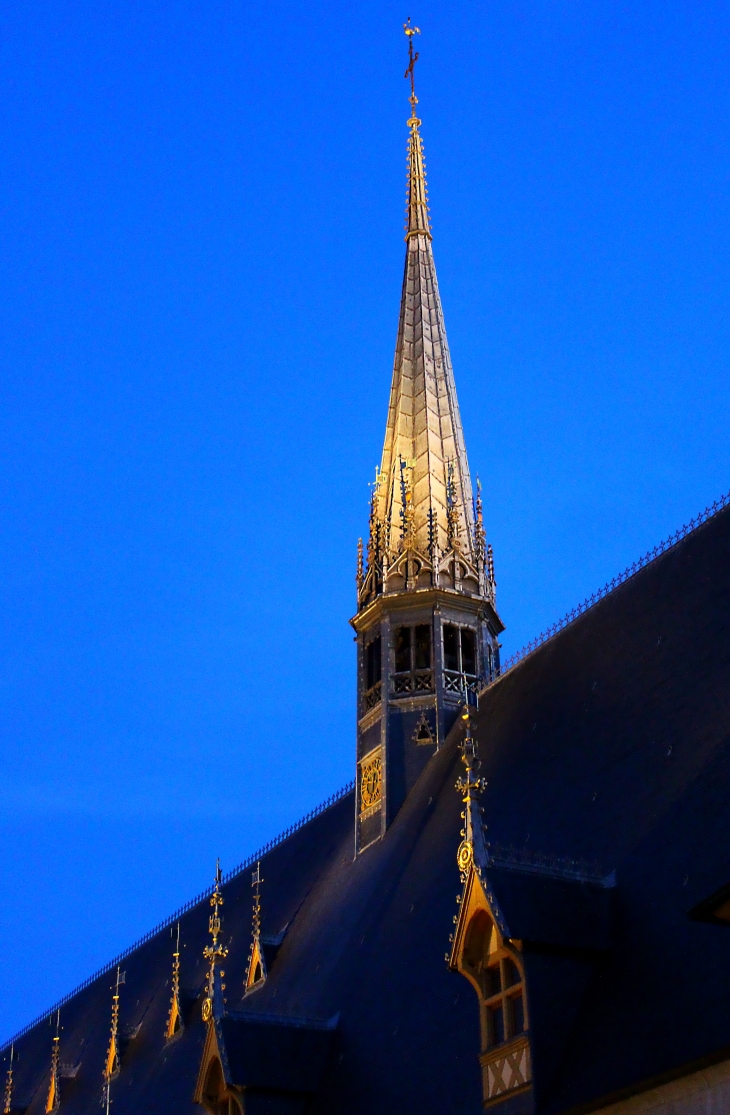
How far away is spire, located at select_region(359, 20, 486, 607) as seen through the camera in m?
45.4

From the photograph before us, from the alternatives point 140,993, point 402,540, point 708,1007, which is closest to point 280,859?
point 140,993

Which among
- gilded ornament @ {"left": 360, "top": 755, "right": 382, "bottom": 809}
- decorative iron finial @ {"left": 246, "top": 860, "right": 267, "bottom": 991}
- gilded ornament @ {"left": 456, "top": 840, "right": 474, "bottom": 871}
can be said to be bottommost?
gilded ornament @ {"left": 456, "top": 840, "right": 474, "bottom": 871}

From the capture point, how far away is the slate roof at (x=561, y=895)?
24375mm

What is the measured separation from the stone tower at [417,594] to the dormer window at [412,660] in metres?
0.03

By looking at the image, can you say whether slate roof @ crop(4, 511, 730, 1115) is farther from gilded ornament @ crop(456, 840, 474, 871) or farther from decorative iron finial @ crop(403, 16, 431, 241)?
decorative iron finial @ crop(403, 16, 431, 241)

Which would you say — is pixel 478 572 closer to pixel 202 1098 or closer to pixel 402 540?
pixel 402 540

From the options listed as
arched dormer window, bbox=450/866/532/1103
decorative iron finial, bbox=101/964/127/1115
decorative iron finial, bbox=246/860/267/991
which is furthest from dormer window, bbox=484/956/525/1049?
decorative iron finial, bbox=101/964/127/1115

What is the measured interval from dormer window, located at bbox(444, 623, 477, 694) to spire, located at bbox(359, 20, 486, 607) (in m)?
1.33

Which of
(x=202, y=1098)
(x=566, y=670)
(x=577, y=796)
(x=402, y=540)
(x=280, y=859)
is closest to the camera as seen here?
(x=577, y=796)

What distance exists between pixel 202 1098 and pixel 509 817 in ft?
29.7

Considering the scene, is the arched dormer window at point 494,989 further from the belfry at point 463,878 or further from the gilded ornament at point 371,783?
the gilded ornament at point 371,783

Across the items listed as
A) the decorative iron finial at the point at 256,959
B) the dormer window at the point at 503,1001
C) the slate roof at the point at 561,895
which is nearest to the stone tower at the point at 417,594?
the slate roof at the point at 561,895

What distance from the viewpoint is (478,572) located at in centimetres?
4553

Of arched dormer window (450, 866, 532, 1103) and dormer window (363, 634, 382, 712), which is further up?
dormer window (363, 634, 382, 712)
